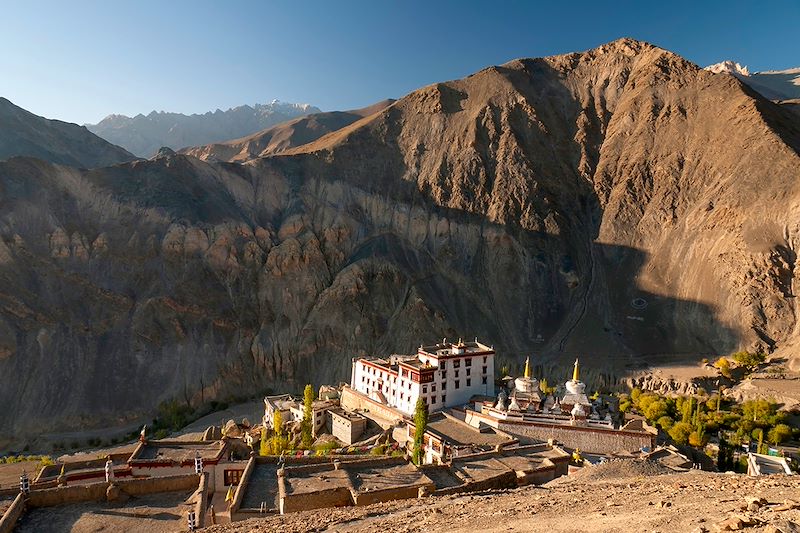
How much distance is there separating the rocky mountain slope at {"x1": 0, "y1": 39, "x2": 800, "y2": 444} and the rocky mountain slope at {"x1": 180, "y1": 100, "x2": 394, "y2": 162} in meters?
53.8

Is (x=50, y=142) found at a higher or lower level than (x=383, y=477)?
higher

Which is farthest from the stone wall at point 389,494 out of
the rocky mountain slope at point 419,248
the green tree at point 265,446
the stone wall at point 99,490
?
the rocky mountain slope at point 419,248

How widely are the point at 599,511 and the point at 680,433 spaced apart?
1275 inches

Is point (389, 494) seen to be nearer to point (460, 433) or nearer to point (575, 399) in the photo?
point (460, 433)

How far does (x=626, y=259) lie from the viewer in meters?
76.9

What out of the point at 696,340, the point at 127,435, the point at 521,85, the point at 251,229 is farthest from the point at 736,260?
the point at 127,435

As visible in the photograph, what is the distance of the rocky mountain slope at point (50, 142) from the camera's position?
111 metres

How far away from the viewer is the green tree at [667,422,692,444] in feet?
135

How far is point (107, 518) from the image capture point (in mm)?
16500

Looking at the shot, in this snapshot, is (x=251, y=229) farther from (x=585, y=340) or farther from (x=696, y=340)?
(x=696, y=340)

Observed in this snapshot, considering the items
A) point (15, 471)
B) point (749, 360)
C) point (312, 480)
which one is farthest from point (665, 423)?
point (15, 471)

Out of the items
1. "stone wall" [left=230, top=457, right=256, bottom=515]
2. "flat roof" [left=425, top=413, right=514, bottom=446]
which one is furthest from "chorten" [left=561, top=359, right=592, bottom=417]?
"stone wall" [left=230, top=457, right=256, bottom=515]

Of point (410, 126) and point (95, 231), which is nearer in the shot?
point (95, 231)

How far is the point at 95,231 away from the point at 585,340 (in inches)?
2368
